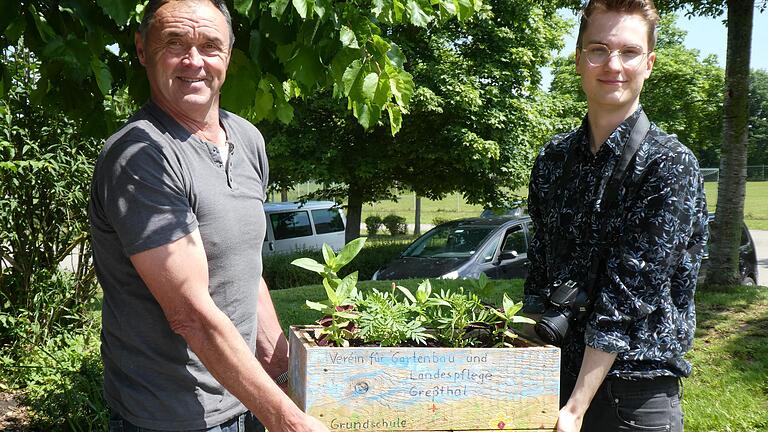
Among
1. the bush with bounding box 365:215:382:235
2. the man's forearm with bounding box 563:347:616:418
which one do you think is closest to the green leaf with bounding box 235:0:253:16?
the man's forearm with bounding box 563:347:616:418

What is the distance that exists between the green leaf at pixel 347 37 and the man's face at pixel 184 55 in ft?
2.94

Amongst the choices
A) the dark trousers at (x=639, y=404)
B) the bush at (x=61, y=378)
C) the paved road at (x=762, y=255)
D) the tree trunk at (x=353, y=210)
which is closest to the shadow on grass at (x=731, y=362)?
the dark trousers at (x=639, y=404)

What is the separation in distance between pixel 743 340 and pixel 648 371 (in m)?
4.65

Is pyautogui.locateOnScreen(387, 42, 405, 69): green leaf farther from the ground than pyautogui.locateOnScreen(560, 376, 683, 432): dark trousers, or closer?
farther from the ground

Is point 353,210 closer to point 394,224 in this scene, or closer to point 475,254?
point 475,254

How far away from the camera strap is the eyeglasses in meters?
0.19

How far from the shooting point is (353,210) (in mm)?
14344

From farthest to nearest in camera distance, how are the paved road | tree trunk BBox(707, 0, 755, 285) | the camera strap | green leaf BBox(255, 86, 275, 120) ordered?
the paved road
tree trunk BBox(707, 0, 755, 285)
green leaf BBox(255, 86, 275, 120)
the camera strap

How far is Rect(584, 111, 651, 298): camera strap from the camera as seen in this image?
6.70 ft

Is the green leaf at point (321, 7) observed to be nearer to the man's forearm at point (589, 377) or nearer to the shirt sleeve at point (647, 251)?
the shirt sleeve at point (647, 251)

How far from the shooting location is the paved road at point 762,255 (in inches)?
632

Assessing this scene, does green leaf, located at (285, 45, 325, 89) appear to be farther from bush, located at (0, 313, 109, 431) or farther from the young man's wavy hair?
bush, located at (0, 313, 109, 431)

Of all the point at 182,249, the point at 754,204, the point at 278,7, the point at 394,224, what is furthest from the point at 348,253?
the point at 754,204

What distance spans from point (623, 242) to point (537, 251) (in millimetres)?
425
